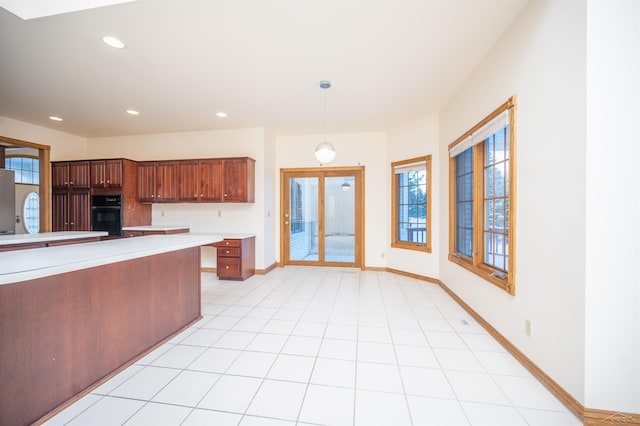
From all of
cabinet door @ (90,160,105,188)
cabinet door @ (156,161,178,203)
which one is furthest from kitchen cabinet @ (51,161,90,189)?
cabinet door @ (156,161,178,203)

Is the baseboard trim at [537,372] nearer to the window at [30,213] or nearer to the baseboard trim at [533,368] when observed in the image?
the baseboard trim at [533,368]

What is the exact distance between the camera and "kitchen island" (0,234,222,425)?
1.40 meters

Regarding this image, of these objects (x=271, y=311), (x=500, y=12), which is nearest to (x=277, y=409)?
(x=271, y=311)

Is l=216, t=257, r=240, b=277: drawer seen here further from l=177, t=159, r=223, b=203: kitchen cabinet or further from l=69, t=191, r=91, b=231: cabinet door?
l=69, t=191, r=91, b=231: cabinet door

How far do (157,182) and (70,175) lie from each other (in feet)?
5.42

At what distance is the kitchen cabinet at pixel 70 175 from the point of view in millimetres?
4941

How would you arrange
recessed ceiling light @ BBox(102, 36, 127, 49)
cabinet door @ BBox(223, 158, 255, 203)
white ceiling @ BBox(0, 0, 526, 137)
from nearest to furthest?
white ceiling @ BBox(0, 0, 526, 137)
recessed ceiling light @ BBox(102, 36, 127, 49)
cabinet door @ BBox(223, 158, 255, 203)

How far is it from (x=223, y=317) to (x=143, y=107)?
3312 mm

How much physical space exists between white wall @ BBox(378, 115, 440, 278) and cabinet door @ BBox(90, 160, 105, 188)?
5.38 m

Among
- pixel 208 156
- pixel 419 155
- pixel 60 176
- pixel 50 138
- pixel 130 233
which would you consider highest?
pixel 50 138

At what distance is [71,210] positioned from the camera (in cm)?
499

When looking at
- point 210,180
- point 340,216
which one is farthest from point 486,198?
point 210,180

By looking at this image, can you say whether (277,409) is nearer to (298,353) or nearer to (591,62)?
(298,353)

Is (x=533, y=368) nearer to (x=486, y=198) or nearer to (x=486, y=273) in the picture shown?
(x=486, y=273)
